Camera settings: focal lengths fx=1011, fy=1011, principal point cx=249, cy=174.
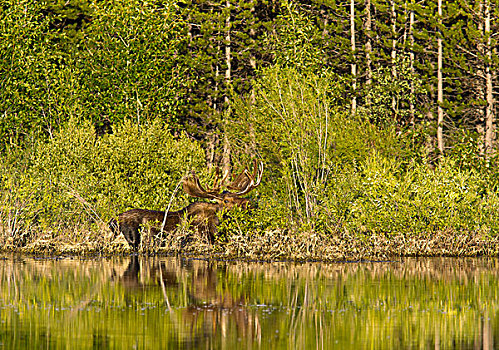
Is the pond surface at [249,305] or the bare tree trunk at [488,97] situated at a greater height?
the bare tree trunk at [488,97]

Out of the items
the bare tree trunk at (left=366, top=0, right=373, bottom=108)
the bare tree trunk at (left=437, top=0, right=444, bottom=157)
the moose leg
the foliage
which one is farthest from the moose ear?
the bare tree trunk at (left=437, top=0, right=444, bottom=157)

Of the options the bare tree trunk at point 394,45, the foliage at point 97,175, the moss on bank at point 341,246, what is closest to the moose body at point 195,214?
the moss on bank at point 341,246

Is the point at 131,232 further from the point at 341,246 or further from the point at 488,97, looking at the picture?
the point at 488,97

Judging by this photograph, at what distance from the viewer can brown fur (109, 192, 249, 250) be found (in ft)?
90.5

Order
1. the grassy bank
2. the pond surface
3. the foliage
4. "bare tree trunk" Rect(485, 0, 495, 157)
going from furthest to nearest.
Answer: "bare tree trunk" Rect(485, 0, 495, 157) → the foliage → the grassy bank → the pond surface

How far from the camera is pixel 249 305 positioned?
57.5 feet

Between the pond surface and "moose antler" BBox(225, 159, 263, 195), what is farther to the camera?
"moose antler" BBox(225, 159, 263, 195)

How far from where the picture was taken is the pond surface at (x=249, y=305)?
14.1 m

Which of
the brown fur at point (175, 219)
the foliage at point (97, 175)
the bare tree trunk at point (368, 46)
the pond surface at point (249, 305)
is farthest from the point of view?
the bare tree trunk at point (368, 46)

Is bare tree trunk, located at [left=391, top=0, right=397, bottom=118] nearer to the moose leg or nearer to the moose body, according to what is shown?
the moose body

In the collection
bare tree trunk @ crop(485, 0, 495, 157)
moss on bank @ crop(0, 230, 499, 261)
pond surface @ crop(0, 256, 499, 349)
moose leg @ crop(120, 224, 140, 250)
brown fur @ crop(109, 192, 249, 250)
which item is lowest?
pond surface @ crop(0, 256, 499, 349)

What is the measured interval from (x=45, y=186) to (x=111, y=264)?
5.97m

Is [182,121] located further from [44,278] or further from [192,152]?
[44,278]

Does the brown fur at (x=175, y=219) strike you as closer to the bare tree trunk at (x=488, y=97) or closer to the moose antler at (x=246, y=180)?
the moose antler at (x=246, y=180)
